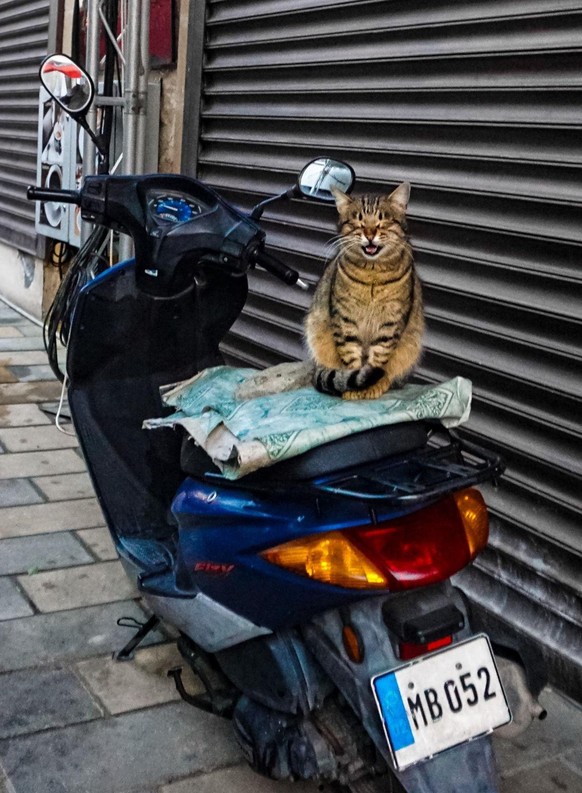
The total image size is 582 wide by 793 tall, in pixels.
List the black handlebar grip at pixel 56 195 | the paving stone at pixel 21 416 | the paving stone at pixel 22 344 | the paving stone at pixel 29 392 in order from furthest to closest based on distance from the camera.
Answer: the paving stone at pixel 22 344 → the paving stone at pixel 29 392 → the paving stone at pixel 21 416 → the black handlebar grip at pixel 56 195

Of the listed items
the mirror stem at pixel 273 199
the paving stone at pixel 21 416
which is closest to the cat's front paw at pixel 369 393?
the mirror stem at pixel 273 199

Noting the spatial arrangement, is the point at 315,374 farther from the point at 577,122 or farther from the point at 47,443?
the point at 47,443

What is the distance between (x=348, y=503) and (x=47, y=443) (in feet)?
11.0

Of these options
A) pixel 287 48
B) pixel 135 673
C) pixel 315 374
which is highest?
pixel 287 48

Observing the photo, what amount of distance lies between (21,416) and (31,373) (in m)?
0.97

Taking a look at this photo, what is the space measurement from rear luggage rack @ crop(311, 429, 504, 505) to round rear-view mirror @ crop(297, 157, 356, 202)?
89 cm

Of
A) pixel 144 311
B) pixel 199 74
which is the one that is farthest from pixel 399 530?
pixel 199 74

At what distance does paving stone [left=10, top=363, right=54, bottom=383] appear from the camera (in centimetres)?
619

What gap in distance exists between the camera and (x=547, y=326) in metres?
3.15

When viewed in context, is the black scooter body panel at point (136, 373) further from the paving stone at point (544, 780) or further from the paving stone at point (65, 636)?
the paving stone at point (544, 780)

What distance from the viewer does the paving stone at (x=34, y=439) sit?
493cm

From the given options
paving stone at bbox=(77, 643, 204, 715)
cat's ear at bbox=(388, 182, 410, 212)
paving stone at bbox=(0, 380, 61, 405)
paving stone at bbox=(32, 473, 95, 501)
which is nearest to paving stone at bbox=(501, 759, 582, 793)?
paving stone at bbox=(77, 643, 204, 715)

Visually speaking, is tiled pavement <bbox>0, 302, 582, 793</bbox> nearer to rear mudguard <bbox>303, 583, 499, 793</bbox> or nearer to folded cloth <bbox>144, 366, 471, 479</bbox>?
rear mudguard <bbox>303, 583, 499, 793</bbox>

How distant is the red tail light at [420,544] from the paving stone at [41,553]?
6.54ft
